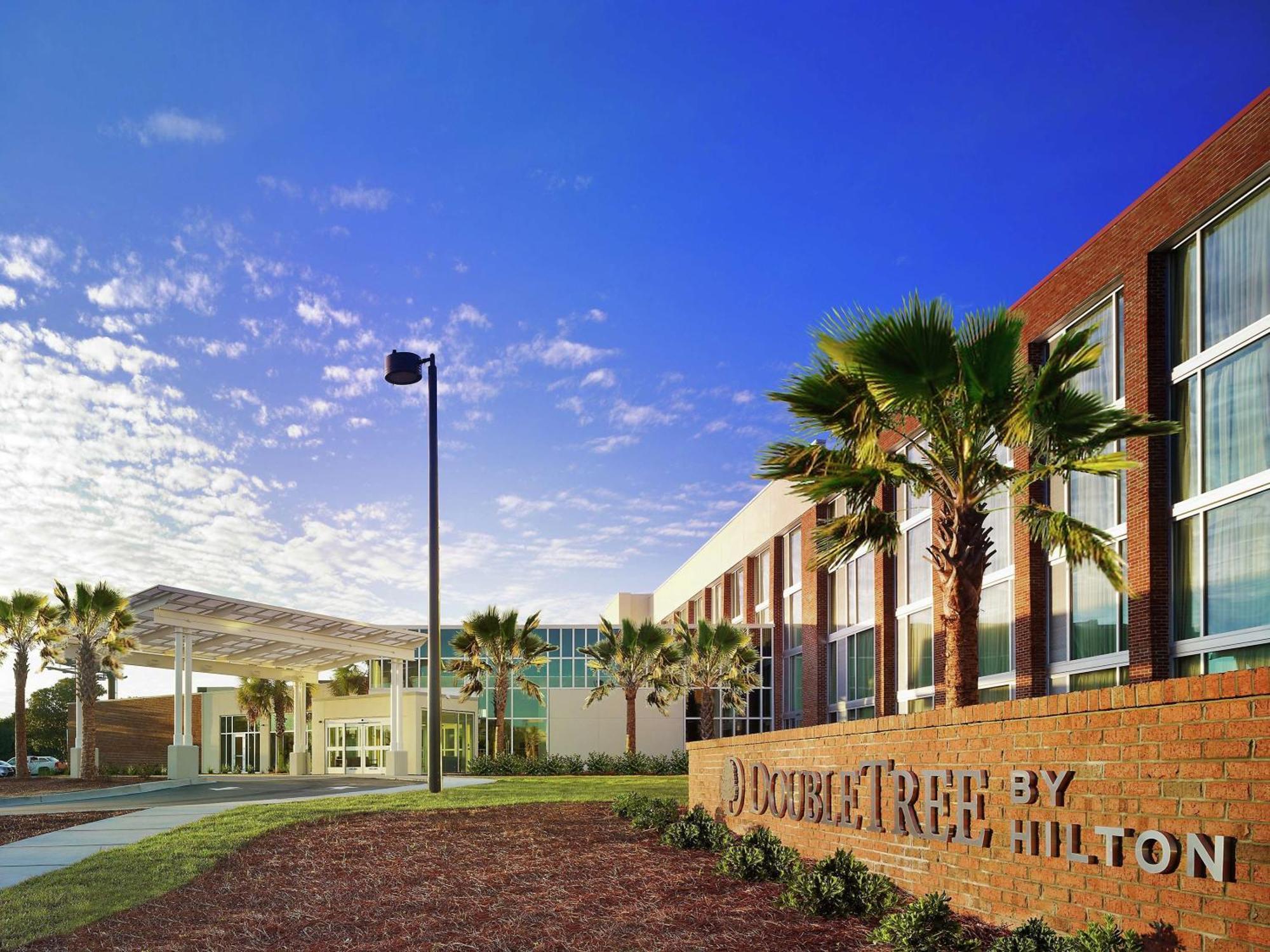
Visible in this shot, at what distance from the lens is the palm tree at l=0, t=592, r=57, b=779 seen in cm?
3878

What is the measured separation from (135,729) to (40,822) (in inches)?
1530

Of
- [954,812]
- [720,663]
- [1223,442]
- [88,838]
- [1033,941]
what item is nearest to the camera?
[1033,941]

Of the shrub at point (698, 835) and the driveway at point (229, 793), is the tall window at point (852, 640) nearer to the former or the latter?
the driveway at point (229, 793)

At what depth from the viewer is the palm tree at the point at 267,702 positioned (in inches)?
2179

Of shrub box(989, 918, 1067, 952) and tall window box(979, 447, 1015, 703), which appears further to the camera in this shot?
tall window box(979, 447, 1015, 703)

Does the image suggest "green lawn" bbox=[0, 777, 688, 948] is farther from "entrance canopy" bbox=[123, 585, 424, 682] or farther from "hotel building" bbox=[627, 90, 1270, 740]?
"entrance canopy" bbox=[123, 585, 424, 682]

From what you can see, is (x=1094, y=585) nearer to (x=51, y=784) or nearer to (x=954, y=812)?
(x=954, y=812)

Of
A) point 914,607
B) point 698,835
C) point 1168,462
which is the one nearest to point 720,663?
point 914,607

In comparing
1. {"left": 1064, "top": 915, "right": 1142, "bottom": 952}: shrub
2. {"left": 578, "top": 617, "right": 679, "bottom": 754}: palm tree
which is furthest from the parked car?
{"left": 1064, "top": 915, "right": 1142, "bottom": 952}: shrub

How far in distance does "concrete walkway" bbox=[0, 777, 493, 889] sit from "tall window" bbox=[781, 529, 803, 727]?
19.8m

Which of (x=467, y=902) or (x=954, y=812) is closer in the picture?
(x=954, y=812)

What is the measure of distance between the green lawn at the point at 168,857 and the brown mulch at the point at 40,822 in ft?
7.44

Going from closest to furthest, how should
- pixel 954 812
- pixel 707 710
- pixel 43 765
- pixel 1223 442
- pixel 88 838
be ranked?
1. pixel 954 812
2. pixel 1223 442
3. pixel 88 838
4. pixel 707 710
5. pixel 43 765

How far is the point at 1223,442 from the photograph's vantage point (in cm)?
1641
